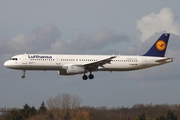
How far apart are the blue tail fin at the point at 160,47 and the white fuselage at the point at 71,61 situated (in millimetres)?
2170

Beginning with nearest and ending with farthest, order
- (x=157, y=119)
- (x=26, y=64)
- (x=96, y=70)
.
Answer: (x=26, y=64)
(x=96, y=70)
(x=157, y=119)

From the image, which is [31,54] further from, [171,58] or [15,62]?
[171,58]

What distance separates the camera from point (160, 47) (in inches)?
3406

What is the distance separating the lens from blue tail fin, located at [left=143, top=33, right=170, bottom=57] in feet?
280

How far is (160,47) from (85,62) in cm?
1515

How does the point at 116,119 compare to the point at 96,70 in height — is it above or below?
below

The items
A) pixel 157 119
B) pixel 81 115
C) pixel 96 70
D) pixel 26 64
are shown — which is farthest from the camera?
pixel 81 115

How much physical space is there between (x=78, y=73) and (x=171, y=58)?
49.6ft

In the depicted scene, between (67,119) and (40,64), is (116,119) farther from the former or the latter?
(40,64)

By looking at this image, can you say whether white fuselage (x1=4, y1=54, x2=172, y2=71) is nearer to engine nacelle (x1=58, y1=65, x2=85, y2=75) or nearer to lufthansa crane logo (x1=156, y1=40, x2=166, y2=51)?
engine nacelle (x1=58, y1=65, x2=85, y2=75)

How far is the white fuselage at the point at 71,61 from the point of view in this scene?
75.2m

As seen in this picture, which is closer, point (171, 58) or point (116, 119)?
point (171, 58)

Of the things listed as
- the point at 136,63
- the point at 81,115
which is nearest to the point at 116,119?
the point at 81,115

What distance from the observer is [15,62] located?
247 feet
